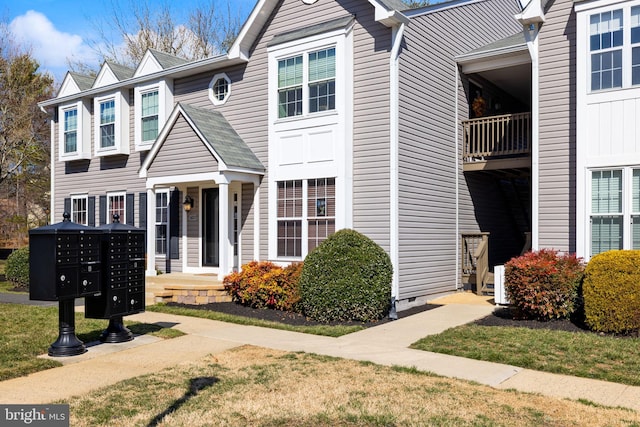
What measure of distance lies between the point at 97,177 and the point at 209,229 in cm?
557

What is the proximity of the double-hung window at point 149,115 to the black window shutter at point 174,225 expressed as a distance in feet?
6.83

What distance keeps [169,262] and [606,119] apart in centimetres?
1180

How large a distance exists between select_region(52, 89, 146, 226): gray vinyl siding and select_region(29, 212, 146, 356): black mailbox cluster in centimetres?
919

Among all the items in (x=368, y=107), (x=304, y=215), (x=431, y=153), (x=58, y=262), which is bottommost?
(x=58, y=262)

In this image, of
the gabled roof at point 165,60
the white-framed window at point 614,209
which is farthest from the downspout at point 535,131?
the gabled roof at point 165,60

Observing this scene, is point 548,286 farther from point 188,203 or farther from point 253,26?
point 188,203

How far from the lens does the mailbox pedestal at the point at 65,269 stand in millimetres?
7074

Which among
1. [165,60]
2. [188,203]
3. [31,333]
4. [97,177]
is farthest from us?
[97,177]

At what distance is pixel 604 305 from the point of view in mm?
8727

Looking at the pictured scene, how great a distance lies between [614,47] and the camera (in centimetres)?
1047

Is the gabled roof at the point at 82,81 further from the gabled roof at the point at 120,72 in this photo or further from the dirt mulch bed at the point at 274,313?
the dirt mulch bed at the point at 274,313

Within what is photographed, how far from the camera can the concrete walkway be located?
19.7ft

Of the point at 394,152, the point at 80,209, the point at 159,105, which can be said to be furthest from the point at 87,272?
the point at 80,209

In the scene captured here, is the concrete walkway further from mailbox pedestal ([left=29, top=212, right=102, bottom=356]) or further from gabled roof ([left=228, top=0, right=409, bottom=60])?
gabled roof ([left=228, top=0, right=409, bottom=60])
